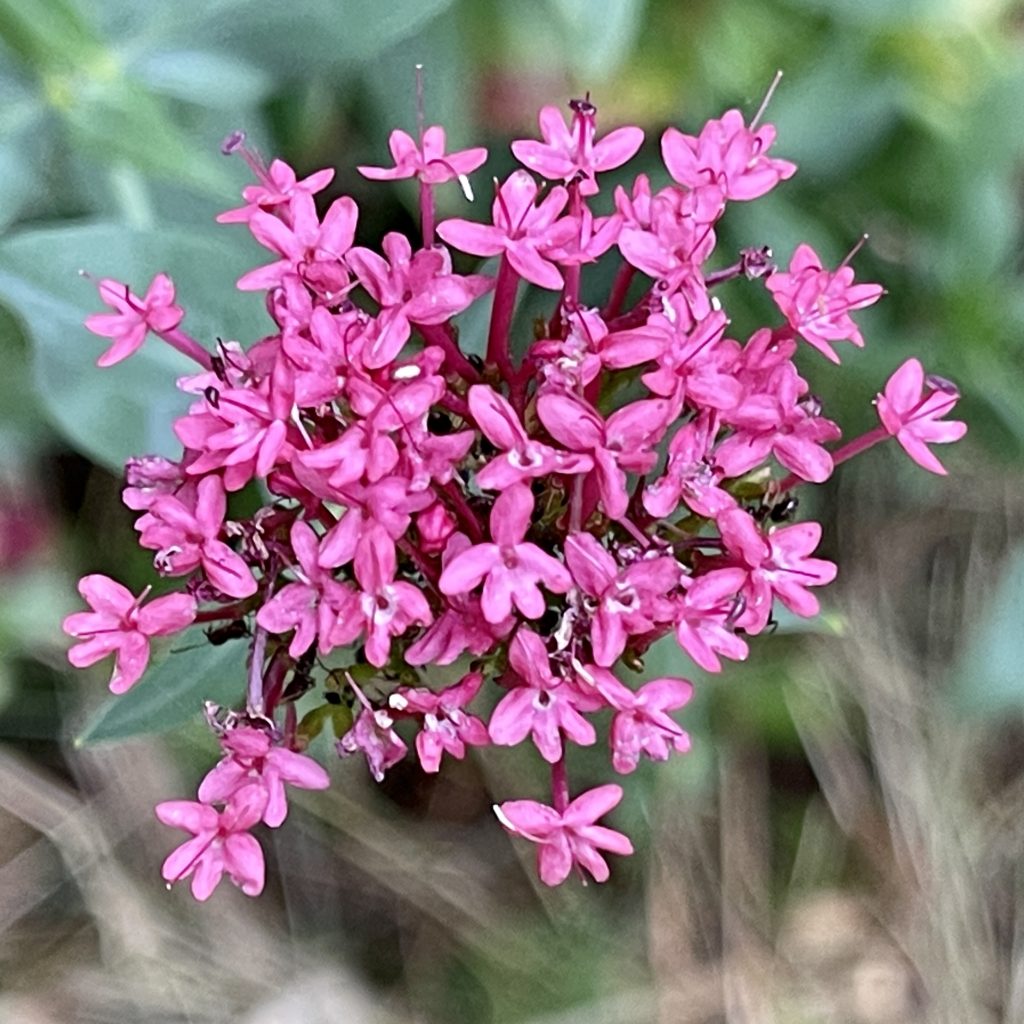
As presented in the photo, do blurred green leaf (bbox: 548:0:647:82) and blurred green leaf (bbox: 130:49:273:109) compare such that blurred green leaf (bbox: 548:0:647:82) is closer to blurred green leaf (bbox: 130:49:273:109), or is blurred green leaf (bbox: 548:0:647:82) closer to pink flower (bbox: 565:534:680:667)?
blurred green leaf (bbox: 130:49:273:109)

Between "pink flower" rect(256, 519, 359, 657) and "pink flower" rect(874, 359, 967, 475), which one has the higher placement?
"pink flower" rect(874, 359, 967, 475)

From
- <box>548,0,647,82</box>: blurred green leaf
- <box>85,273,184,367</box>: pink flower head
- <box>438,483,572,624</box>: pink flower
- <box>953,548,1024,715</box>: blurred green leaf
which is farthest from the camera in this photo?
<box>953,548,1024,715</box>: blurred green leaf

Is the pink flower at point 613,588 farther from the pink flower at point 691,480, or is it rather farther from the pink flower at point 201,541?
the pink flower at point 201,541

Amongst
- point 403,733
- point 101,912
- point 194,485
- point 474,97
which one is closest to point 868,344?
point 474,97

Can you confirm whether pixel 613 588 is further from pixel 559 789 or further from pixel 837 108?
pixel 837 108

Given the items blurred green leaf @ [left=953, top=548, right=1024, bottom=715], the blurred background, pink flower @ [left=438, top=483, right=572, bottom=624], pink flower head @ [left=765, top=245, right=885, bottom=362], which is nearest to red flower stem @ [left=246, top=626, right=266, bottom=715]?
pink flower @ [left=438, top=483, right=572, bottom=624]

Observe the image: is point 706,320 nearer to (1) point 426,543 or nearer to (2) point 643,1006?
(1) point 426,543

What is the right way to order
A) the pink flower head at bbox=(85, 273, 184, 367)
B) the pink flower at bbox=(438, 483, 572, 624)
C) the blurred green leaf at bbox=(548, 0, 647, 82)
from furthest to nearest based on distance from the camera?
the blurred green leaf at bbox=(548, 0, 647, 82) → the pink flower head at bbox=(85, 273, 184, 367) → the pink flower at bbox=(438, 483, 572, 624)
